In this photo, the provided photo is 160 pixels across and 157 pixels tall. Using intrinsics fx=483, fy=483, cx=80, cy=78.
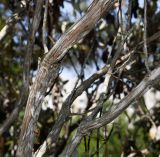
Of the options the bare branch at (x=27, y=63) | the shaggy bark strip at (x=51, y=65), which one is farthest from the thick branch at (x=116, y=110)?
the bare branch at (x=27, y=63)

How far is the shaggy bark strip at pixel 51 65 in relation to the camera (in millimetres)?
1041

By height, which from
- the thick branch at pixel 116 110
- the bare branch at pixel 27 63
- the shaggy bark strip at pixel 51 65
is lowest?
the thick branch at pixel 116 110

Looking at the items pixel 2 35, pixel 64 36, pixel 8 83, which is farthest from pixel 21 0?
pixel 8 83

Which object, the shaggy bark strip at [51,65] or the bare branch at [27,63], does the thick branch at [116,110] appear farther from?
the bare branch at [27,63]

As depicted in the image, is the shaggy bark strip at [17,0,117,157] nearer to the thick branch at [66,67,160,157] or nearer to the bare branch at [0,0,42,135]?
the thick branch at [66,67,160,157]

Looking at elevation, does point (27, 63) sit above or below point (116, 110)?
above

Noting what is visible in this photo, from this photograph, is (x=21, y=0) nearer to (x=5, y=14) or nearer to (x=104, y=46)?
(x=104, y=46)

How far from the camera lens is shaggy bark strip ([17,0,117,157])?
1.04m

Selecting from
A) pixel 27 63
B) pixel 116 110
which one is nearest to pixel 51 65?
pixel 116 110

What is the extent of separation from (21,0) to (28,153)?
62 centimetres

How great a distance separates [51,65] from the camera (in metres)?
1.06

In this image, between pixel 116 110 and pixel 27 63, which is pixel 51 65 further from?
pixel 27 63

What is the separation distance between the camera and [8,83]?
7.30 feet

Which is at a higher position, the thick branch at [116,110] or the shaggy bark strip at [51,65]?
the shaggy bark strip at [51,65]
